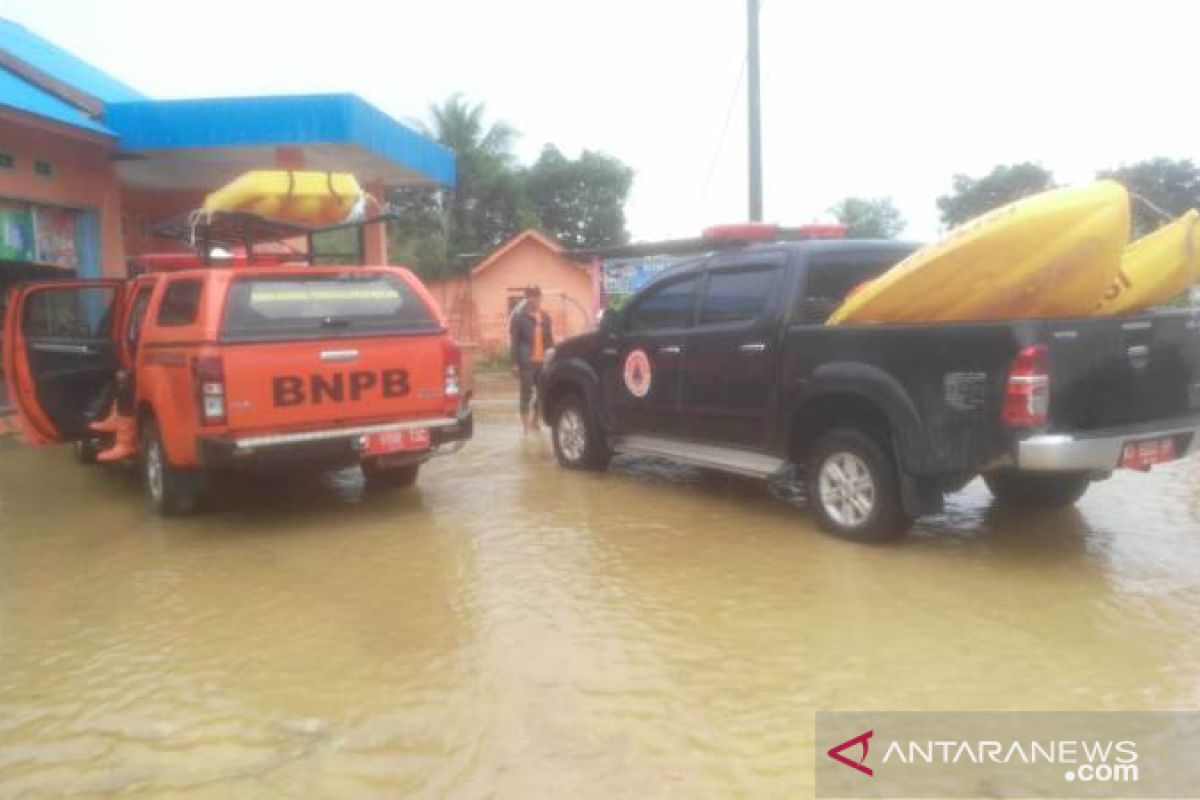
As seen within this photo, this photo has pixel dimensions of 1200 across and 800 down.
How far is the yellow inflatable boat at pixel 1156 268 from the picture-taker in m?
5.26

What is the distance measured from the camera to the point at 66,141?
11297 mm

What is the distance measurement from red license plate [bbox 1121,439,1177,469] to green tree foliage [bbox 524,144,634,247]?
31.5 m

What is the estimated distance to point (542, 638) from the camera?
4.14 meters

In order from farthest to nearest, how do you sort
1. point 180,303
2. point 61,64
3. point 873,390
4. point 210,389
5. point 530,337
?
point 61,64, point 530,337, point 180,303, point 210,389, point 873,390

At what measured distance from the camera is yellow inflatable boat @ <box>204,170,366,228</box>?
8.12 m

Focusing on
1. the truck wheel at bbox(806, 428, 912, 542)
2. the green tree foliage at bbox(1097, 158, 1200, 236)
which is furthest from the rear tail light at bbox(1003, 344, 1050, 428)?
the green tree foliage at bbox(1097, 158, 1200, 236)

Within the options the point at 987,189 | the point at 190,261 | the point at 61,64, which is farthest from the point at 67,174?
the point at 987,189

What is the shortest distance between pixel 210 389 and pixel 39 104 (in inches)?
246

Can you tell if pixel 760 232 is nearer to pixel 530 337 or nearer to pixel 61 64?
pixel 530 337

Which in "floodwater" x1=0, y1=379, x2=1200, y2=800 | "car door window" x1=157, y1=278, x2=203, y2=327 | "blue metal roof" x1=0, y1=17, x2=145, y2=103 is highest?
"blue metal roof" x1=0, y1=17, x2=145, y2=103

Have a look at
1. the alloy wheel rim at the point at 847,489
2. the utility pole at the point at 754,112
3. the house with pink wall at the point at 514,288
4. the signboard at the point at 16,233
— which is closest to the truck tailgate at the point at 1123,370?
the alloy wheel rim at the point at 847,489

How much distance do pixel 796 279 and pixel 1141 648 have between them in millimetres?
2836

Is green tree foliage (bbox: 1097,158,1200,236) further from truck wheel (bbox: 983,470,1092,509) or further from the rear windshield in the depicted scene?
the rear windshield

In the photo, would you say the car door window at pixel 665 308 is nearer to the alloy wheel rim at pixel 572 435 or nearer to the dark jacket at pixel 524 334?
the alloy wheel rim at pixel 572 435
